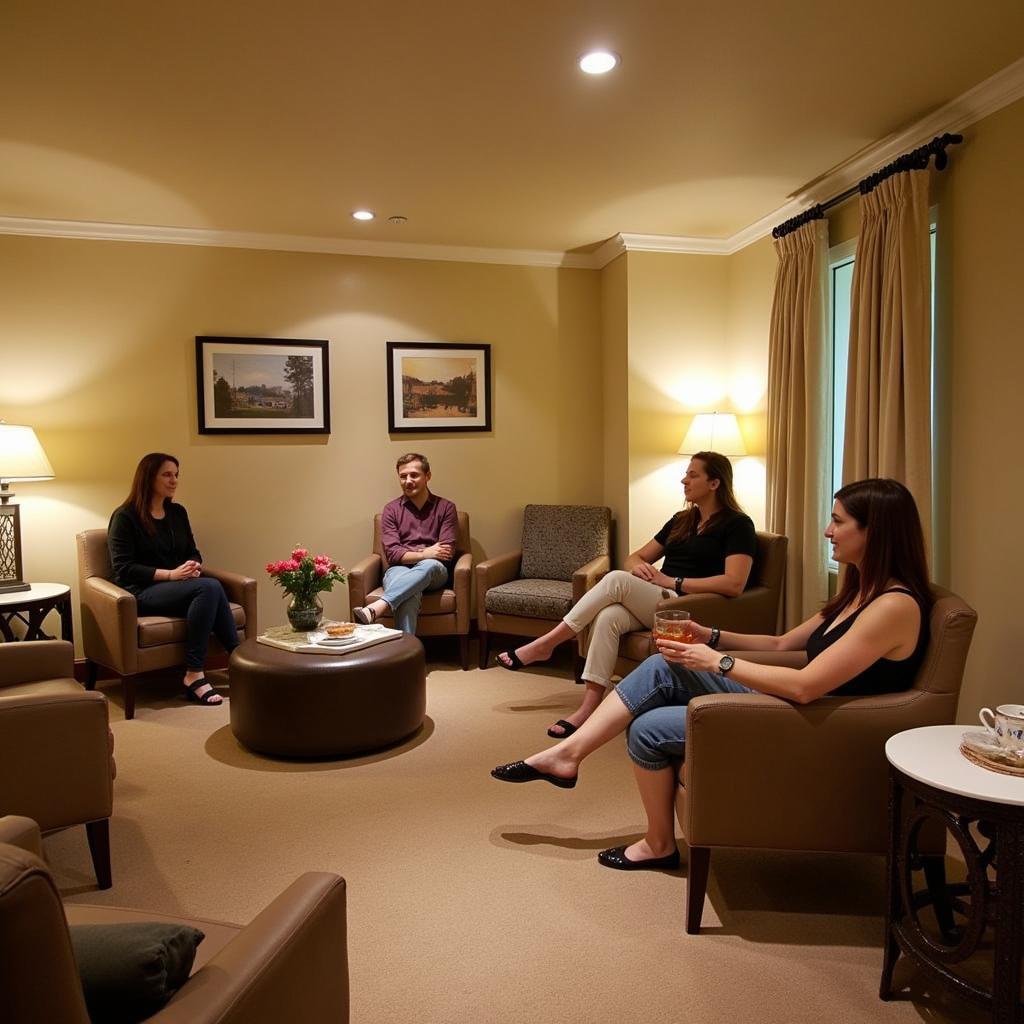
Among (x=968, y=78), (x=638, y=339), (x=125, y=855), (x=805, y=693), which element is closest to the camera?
(x=805, y=693)

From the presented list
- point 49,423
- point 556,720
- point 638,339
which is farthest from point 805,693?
point 49,423

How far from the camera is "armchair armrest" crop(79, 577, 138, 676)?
390 centimetres

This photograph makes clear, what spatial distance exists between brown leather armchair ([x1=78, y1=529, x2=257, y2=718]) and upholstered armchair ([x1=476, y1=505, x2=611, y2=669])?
133cm

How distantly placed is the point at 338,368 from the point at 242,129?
1919mm

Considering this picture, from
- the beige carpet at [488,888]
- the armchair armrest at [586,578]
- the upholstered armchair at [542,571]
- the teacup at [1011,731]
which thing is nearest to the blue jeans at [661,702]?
the beige carpet at [488,888]

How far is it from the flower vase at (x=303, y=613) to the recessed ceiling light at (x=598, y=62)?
95.4 inches

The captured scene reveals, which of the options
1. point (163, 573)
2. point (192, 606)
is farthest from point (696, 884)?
point (163, 573)

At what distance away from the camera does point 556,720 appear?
389cm

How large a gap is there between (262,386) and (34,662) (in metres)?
2.41

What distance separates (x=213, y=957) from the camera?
3.99ft

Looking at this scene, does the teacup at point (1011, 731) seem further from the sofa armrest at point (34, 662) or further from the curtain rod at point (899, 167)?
the sofa armrest at point (34, 662)

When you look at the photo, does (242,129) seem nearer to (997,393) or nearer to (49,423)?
(49,423)

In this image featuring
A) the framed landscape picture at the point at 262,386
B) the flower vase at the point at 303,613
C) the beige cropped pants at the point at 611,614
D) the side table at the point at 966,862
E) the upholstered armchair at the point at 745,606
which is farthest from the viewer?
the framed landscape picture at the point at 262,386

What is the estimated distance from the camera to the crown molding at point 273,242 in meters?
4.52
